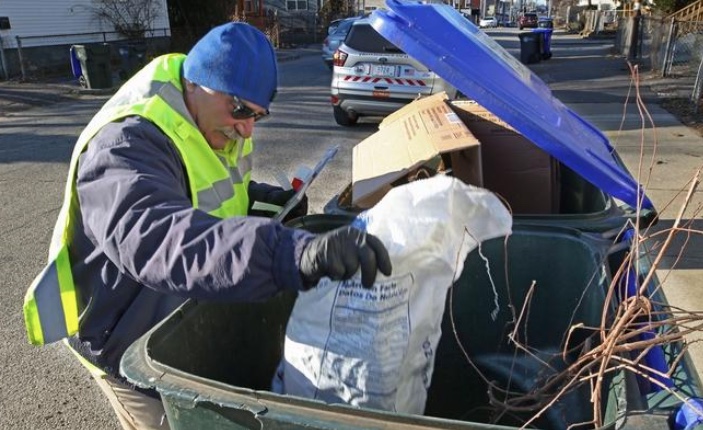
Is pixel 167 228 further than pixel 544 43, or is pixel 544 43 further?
pixel 544 43

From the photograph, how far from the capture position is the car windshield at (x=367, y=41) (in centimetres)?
860

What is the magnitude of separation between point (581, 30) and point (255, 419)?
50006mm

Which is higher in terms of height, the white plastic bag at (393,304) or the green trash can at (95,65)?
the white plastic bag at (393,304)

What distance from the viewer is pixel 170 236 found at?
3.74 ft

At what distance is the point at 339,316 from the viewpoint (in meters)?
1.27

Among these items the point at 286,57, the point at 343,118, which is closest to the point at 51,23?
the point at 286,57

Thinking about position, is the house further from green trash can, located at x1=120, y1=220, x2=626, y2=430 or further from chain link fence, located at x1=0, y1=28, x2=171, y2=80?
green trash can, located at x1=120, y1=220, x2=626, y2=430

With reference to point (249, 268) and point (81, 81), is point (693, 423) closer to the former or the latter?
point (249, 268)

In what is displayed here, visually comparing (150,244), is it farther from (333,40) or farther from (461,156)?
(333,40)

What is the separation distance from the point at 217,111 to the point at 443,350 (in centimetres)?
115

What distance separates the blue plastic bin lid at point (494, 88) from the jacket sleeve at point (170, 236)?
33.7 inches

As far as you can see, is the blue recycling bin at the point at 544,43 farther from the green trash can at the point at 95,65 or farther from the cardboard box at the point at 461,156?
the cardboard box at the point at 461,156

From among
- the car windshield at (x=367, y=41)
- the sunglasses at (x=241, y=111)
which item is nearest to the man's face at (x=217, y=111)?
the sunglasses at (x=241, y=111)

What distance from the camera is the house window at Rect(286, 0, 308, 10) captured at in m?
39.9
